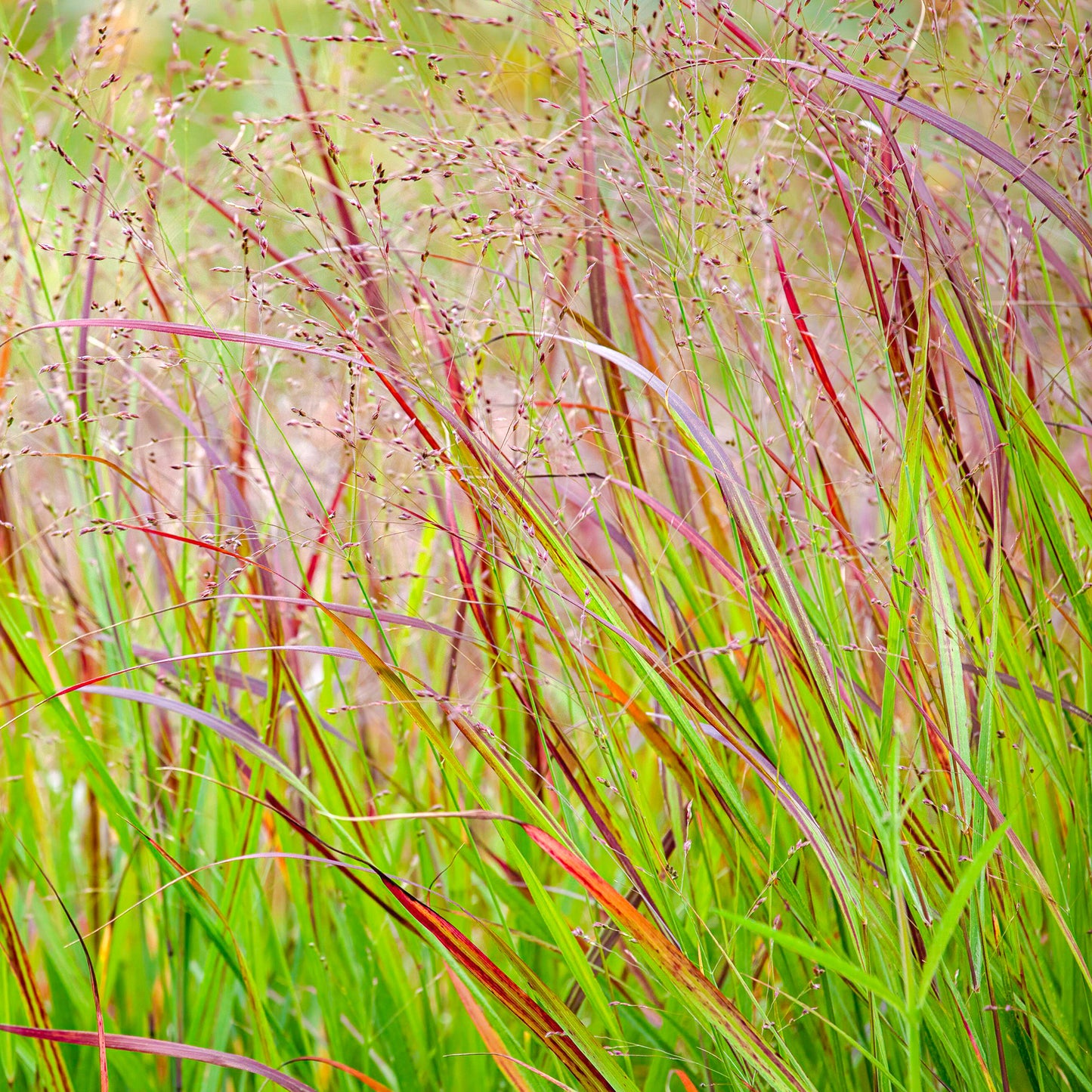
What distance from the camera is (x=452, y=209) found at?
0.72 meters

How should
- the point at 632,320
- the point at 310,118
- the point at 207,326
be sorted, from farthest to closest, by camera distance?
the point at 632,320
the point at 310,118
the point at 207,326

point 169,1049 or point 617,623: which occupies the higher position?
point 617,623

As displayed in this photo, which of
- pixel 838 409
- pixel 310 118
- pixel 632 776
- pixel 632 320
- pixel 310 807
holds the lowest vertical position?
pixel 310 807

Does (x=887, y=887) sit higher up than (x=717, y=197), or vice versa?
(x=717, y=197)

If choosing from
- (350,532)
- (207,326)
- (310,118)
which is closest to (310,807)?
(350,532)

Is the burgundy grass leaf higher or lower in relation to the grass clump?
lower

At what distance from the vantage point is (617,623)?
651 millimetres

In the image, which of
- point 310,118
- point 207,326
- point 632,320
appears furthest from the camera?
point 632,320

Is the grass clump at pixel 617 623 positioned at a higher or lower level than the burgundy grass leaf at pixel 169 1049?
higher

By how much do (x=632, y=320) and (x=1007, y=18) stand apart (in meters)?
0.43

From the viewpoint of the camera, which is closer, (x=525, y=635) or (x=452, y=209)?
(x=452, y=209)

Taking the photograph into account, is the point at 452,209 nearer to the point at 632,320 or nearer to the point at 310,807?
the point at 632,320

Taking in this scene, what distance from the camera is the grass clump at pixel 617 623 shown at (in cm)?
64

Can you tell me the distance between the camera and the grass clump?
643 mm
